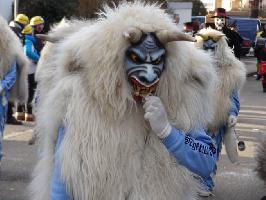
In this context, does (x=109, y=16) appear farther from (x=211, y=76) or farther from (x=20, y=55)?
(x=20, y=55)

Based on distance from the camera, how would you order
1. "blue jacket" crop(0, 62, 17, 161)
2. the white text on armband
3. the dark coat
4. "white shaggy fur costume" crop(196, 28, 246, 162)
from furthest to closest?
1. the dark coat
2. "white shaggy fur costume" crop(196, 28, 246, 162)
3. "blue jacket" crop(0, 62, 17, 161)
4. the white text on armband

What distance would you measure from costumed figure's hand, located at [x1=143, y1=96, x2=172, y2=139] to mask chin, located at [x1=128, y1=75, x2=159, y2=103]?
36mm

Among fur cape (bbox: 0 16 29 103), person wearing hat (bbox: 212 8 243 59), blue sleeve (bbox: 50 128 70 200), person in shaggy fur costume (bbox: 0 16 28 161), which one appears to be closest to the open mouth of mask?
blue sleeve (bbox: 50 128 70 200)

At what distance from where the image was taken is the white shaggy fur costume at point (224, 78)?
240 inches

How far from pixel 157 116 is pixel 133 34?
361mm

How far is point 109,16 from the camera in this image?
2.68 meters

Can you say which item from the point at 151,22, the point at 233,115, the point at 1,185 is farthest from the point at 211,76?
the point at 1,185

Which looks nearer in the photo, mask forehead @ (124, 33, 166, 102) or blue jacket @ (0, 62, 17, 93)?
mask forehead @ (124, 33, 166, 102)

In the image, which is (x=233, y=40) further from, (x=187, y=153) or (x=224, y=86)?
(x=187, y=153)

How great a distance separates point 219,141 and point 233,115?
36 centimetres

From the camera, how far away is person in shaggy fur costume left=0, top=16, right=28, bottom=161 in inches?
230

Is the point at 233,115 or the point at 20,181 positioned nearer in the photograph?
the point at 233,115

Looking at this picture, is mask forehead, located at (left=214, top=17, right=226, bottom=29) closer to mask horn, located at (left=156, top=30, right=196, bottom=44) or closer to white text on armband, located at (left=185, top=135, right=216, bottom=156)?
white text on armband, located at (left=185, top=135, right=216, bottom=156)

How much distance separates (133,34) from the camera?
2.53 metres
